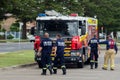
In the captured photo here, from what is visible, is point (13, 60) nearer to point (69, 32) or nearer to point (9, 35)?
point (69, 32)

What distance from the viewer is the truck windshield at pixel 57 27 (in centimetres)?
2491

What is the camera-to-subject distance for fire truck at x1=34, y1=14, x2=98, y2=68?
24.3 m

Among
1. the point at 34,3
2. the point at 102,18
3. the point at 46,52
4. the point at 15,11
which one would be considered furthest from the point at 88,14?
the point at 46,52

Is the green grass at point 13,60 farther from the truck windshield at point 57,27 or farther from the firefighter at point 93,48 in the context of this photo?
the firefighter at point 93,48

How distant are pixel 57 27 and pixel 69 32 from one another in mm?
728

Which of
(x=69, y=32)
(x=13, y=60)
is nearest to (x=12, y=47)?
(x=13, y=60)

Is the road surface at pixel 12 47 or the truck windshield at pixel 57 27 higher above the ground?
the truck windshield at pixel 57 27

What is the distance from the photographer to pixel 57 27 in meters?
25.1

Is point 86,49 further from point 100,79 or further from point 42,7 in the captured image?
point 42,7

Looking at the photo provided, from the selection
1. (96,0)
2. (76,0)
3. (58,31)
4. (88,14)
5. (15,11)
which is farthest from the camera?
(96,0)

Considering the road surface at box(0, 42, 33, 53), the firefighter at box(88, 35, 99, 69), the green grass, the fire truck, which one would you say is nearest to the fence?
the road surface at box(0, 42, 33, 53)

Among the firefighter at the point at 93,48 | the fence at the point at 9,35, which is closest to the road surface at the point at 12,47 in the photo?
the firefighter at the point at 93,48

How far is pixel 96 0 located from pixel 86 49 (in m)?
37.8

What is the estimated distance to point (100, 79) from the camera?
18641mm
